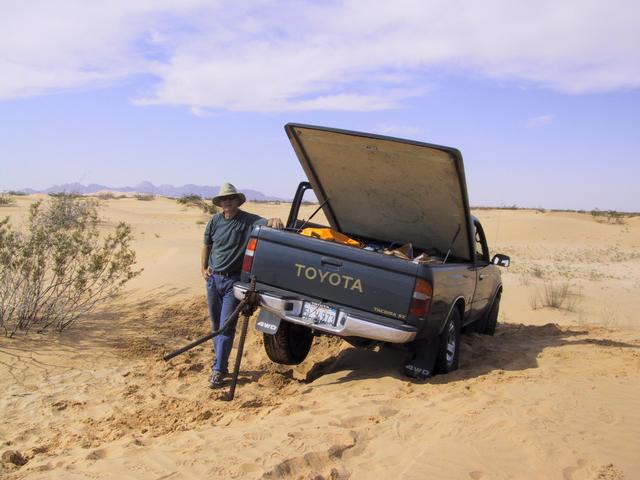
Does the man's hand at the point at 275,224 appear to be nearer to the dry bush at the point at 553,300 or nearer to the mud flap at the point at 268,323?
the mud flap at the point at 268,323

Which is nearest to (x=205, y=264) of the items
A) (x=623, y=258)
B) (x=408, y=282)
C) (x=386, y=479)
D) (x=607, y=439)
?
(x=408, y=282)

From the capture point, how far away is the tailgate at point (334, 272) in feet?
17.8

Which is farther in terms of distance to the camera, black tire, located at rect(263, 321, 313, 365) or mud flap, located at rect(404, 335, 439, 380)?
black tire, located at rect(263, 321, 313, 365)

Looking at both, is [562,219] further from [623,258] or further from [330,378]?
[330,378]

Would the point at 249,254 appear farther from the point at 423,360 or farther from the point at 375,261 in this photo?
the point at 423,360

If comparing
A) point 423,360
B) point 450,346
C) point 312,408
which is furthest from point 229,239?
point 450,346

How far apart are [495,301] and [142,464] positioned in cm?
605

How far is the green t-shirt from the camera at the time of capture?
6234 mm

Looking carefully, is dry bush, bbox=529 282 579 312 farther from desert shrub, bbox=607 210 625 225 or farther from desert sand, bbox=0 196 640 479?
desert shrub, bbox=607 210 625 225

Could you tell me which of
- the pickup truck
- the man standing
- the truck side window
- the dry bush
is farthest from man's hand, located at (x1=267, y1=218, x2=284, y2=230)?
the dry bush

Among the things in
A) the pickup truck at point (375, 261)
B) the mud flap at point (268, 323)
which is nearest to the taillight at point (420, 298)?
the pickup truck at point (375, 261)

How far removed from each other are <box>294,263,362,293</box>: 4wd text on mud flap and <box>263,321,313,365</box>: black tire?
845 mm

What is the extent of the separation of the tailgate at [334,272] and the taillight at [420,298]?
41 mm

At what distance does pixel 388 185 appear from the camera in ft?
22.8
